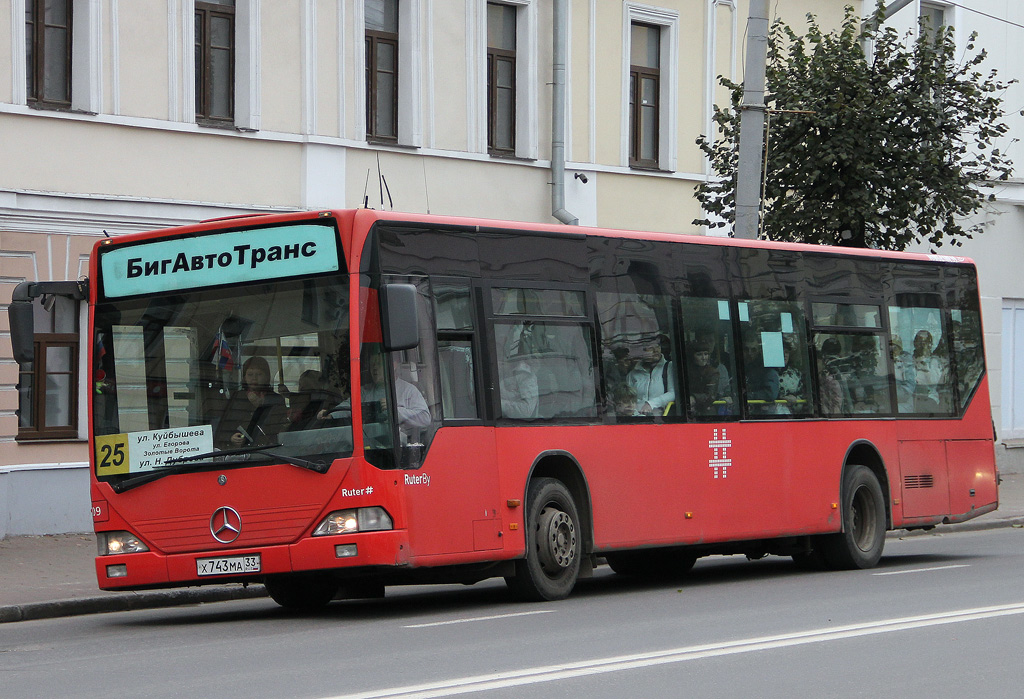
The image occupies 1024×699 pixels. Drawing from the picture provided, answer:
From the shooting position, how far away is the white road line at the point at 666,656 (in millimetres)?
8125

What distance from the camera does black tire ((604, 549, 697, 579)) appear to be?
53.5ft

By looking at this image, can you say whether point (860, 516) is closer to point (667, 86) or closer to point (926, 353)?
point (926, 353)

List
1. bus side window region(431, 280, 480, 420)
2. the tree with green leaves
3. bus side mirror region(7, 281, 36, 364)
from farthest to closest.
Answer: the tree with green leaves → bus side window region(431, 280, 480, 420) → bus side mirror region(7, 281, 36, 364)

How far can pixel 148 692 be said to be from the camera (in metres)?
8.46

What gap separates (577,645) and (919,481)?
8.36m

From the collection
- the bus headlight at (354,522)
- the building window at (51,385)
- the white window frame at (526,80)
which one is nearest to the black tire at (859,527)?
the bus headlight at (354,522)

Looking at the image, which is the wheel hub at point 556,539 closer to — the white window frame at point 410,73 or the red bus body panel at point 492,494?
the red bus body panel at point 492,494

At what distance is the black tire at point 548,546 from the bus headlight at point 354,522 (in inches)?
60.0

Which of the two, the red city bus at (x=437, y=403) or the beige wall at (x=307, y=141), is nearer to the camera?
the red city bus at (x=437, y=403)

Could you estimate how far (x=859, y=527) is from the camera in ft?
55.4

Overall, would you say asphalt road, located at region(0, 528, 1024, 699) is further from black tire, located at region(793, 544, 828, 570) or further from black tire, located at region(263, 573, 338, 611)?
black tire, located at region(793, 544, 828, 570)

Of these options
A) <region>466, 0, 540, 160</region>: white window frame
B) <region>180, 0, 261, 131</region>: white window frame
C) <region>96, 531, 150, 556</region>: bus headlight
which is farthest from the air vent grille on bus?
<region>466, 0, 540, 160</region>: white window frame

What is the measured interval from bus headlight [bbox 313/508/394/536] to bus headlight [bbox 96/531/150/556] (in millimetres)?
1388

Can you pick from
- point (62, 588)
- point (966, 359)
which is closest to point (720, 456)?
point (966, 359)
